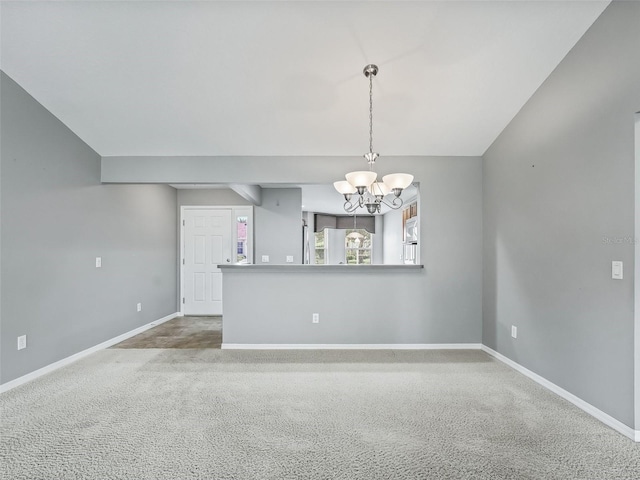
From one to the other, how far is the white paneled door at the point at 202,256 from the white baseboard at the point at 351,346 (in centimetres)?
232

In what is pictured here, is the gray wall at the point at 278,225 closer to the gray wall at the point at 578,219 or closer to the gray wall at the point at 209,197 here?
the gray wall at the point at 209,197

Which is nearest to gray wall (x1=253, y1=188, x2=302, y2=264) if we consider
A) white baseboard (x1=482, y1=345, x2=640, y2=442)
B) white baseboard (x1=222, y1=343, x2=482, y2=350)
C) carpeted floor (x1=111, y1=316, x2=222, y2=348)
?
carpeted floor (x1=111, y1=316, x2=222, y2=348)

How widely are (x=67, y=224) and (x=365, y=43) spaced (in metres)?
3.40

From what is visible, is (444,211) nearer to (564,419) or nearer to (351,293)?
(351,293)

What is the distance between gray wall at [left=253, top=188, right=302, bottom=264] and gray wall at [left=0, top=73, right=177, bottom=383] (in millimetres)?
1875

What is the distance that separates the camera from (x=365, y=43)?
2475mm

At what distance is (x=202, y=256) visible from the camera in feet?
19.9

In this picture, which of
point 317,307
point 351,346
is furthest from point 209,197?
point 351,346

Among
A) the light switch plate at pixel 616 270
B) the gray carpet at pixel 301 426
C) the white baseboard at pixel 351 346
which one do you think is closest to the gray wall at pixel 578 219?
the light switch plate at pixel 616 270

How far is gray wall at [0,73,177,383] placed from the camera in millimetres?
2850

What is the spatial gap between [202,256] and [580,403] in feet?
18.1

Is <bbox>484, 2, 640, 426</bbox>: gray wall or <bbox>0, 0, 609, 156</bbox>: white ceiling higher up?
<bbox>0, 0, 609, 156</bbox>: white ceiling

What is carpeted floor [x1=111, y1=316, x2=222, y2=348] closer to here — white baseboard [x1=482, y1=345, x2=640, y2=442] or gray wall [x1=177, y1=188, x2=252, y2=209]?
gray wall [x1=177, y1=188, x2=252, y2=209]

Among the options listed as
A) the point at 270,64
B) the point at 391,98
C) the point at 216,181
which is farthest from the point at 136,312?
the point at 391,98
